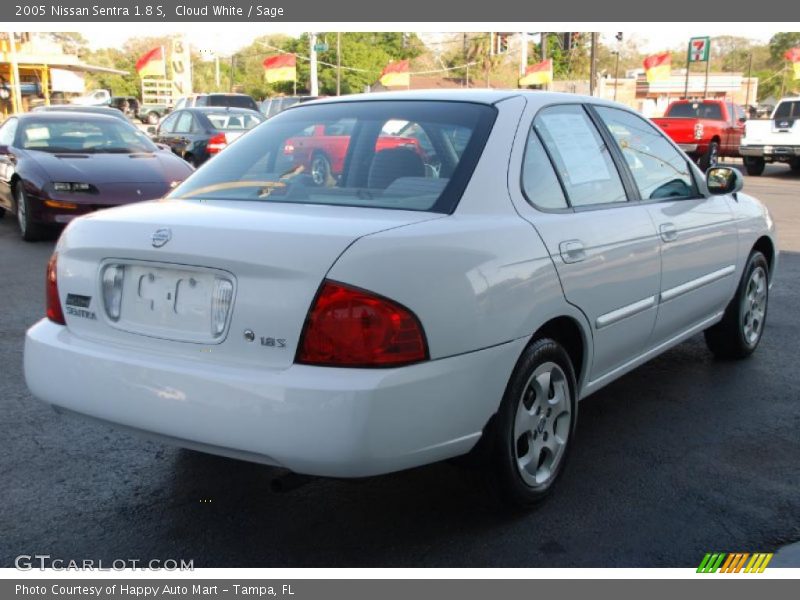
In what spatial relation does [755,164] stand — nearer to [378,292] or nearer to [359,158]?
[359,158]

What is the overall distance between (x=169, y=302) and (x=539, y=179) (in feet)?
5.08

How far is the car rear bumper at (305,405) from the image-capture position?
263 cm

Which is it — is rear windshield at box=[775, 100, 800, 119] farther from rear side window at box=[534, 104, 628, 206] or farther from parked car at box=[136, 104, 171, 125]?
parked car at box=[136, 104, 171, 125]

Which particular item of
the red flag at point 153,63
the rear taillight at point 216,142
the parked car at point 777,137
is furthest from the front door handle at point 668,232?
the red flag at point 153,63

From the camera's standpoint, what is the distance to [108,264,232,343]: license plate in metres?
2.84

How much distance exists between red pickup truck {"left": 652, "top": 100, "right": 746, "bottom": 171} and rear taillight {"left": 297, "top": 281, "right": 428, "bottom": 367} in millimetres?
20058

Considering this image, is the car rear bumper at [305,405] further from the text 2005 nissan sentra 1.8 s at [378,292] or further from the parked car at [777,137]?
the parked car at [777,137]

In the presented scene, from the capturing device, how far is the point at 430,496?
352cm

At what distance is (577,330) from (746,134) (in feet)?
66.7

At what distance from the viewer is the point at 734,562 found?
304 centimetres

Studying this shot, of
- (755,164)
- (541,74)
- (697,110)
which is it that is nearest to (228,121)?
(755,164)

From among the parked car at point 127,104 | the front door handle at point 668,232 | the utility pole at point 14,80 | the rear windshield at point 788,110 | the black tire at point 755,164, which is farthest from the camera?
the parked car at point 127,104

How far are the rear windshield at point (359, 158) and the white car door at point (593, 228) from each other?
10.8 inches

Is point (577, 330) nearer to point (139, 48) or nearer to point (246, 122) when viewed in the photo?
point (246, 122)
